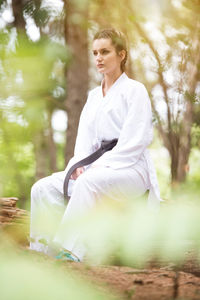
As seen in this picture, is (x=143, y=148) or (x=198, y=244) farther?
(x=143, y=148)

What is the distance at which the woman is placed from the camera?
2562mm

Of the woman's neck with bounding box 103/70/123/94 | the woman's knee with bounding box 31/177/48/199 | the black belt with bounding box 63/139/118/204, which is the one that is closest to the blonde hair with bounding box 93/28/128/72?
the woman's neck with bounding box 103/70/123/94

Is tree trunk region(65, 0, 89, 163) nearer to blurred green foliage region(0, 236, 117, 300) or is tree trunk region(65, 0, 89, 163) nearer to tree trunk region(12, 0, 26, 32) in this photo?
tree trunk region(12, 0, 26, 32)

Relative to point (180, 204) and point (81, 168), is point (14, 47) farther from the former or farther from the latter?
point (81, 168)

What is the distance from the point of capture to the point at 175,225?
0.66 meters

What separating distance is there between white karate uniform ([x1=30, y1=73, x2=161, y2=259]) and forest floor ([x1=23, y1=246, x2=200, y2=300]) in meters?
0.73

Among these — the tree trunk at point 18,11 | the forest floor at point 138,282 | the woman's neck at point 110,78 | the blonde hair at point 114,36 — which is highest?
the tree trunk at point 18,11

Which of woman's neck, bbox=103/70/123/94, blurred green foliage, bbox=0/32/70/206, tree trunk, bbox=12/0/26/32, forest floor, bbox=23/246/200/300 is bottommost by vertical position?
forest floor, bbox=23/246/200/300

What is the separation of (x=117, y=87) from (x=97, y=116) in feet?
0.86

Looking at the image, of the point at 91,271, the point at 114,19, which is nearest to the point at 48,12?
the point at 91,271

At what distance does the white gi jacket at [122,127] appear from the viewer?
Answer: 2.72 metres

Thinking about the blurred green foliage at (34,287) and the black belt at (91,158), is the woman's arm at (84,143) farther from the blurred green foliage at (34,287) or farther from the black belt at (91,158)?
the blurred green foliage at (34,287)

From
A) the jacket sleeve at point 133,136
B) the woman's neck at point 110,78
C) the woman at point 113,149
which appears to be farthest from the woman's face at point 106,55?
the jacket sleeve at point 133,136

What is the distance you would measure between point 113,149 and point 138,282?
1333 mm
